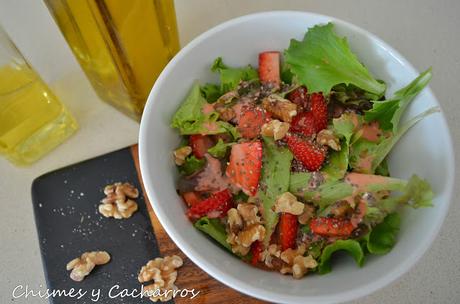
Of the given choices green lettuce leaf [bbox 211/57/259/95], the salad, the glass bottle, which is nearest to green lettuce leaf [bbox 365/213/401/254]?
the salad

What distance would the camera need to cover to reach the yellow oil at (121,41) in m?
0.67

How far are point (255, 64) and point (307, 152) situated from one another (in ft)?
0.73

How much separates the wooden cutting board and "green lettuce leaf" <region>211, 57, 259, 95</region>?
24cm

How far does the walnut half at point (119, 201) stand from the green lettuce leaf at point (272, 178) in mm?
275

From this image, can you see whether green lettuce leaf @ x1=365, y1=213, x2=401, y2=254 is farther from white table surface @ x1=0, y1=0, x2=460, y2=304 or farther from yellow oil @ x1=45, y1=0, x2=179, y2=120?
→ yellow oil @ x1=45, y1=0, x2=179, y2=120

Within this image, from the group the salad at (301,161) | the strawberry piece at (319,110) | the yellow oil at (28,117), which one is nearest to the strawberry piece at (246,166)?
the salad at (301,161)

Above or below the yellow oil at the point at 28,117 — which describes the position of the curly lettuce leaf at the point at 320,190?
below

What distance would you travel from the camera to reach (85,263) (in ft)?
2.50

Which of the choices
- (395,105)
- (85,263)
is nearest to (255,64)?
(395,105)

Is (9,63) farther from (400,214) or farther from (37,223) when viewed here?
(400,214)

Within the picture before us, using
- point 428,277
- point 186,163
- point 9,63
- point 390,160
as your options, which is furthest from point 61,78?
point 428,277

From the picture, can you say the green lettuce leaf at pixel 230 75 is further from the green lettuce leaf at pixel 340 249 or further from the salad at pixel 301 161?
the green lettuce leaf at pixel 340 249

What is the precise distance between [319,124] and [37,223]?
1.78ft

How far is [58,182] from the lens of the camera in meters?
0.84
